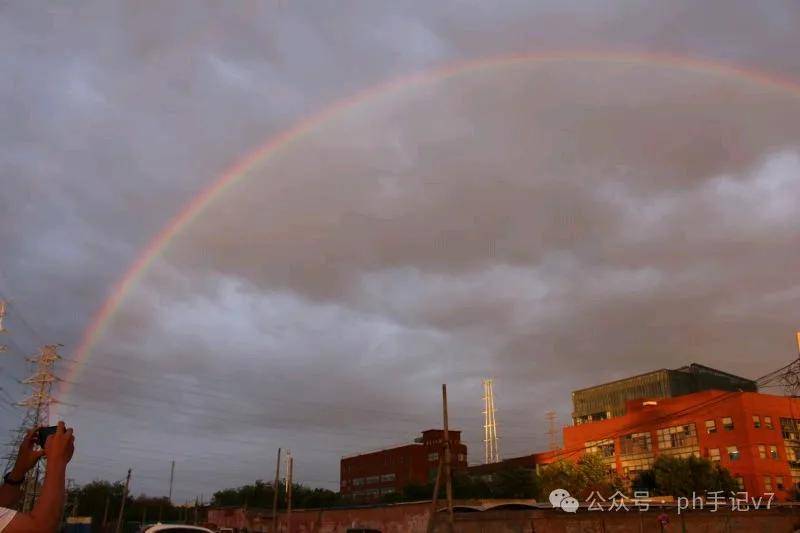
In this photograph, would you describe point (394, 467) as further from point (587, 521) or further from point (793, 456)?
point (587, 521)

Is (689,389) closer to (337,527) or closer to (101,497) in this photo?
(337,527)

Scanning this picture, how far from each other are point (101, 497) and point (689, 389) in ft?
296

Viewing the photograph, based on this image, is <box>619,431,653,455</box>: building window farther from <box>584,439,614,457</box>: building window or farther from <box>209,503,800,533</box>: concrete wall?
<box>209,503,800,533</box>: concrete wall

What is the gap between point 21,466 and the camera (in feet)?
12.0

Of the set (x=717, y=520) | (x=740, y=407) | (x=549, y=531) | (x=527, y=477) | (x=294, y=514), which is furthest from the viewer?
(x=527, y=477)

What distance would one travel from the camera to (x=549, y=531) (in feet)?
A: 97.2

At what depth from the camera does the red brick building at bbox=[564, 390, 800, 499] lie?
71812 millimetres

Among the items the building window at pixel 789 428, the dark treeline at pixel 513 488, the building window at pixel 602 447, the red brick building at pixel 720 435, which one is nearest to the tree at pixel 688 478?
the dark treeline at pixel 513 488

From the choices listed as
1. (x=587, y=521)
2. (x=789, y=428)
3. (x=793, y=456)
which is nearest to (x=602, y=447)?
(x=789, y=428)

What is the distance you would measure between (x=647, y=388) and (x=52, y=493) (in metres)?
100

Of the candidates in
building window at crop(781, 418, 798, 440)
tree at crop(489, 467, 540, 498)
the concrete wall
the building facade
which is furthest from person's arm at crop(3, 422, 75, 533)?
the building facade

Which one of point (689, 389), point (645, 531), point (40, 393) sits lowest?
point (645, 531)

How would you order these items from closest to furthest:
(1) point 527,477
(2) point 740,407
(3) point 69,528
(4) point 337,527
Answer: (4) point 337,527 → (3) point 69,528 → (2) point 740,407 → (1) point 527,477

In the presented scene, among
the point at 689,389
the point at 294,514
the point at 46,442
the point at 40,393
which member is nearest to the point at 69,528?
the point at 40,393
